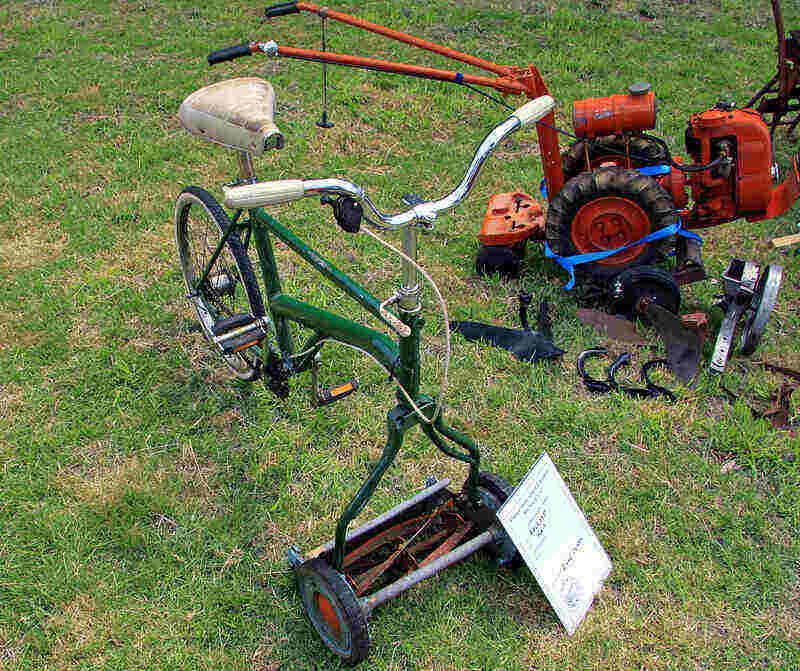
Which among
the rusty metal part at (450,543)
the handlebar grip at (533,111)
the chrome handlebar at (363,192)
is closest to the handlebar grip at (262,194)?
the chrome handlebar at (363,192)

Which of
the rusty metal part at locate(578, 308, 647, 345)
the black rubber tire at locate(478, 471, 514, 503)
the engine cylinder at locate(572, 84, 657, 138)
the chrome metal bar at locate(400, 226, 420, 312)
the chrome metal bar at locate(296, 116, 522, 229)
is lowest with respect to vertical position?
the rusty metal part at locate(578, 308, 647, 345)

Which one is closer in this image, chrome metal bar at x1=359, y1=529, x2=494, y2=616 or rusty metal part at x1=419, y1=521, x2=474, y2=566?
chrome metal bar at x1=359, y1=529, x2=494, y2=616

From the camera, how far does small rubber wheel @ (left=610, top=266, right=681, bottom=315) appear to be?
4.20m

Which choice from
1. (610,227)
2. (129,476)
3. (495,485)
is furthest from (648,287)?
(129,476)

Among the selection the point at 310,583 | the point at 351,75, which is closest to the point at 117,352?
the point at 310,583

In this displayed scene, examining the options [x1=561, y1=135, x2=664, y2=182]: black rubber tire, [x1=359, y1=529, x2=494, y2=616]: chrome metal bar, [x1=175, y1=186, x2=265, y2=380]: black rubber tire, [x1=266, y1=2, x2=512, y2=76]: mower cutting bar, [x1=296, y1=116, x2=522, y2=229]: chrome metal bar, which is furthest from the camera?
[x1=561, y1=135, x2=664, y2=182]: black rubber tire

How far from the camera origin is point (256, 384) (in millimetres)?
4012

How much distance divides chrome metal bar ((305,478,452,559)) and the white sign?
0.47 m

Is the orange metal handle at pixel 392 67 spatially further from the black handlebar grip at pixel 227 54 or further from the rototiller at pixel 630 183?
the black handlebar grip at pixel 227 54

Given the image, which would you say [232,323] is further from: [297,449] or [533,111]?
[533,111]

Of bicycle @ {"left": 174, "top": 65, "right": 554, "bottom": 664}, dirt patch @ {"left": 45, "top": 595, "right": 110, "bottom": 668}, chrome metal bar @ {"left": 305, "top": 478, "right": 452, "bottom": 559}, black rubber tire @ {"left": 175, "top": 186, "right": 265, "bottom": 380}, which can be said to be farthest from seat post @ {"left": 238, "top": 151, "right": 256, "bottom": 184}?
dirt patch @ {"left": 45, "top": 595, "right": 110, "bottom": 668}

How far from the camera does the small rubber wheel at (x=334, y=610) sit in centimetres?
256

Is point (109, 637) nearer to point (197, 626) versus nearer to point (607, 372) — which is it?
point (197, 626)

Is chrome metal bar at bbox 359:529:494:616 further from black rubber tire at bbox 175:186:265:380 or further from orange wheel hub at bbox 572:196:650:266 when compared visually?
orange wheel hub at bbox 572:196:650:266
